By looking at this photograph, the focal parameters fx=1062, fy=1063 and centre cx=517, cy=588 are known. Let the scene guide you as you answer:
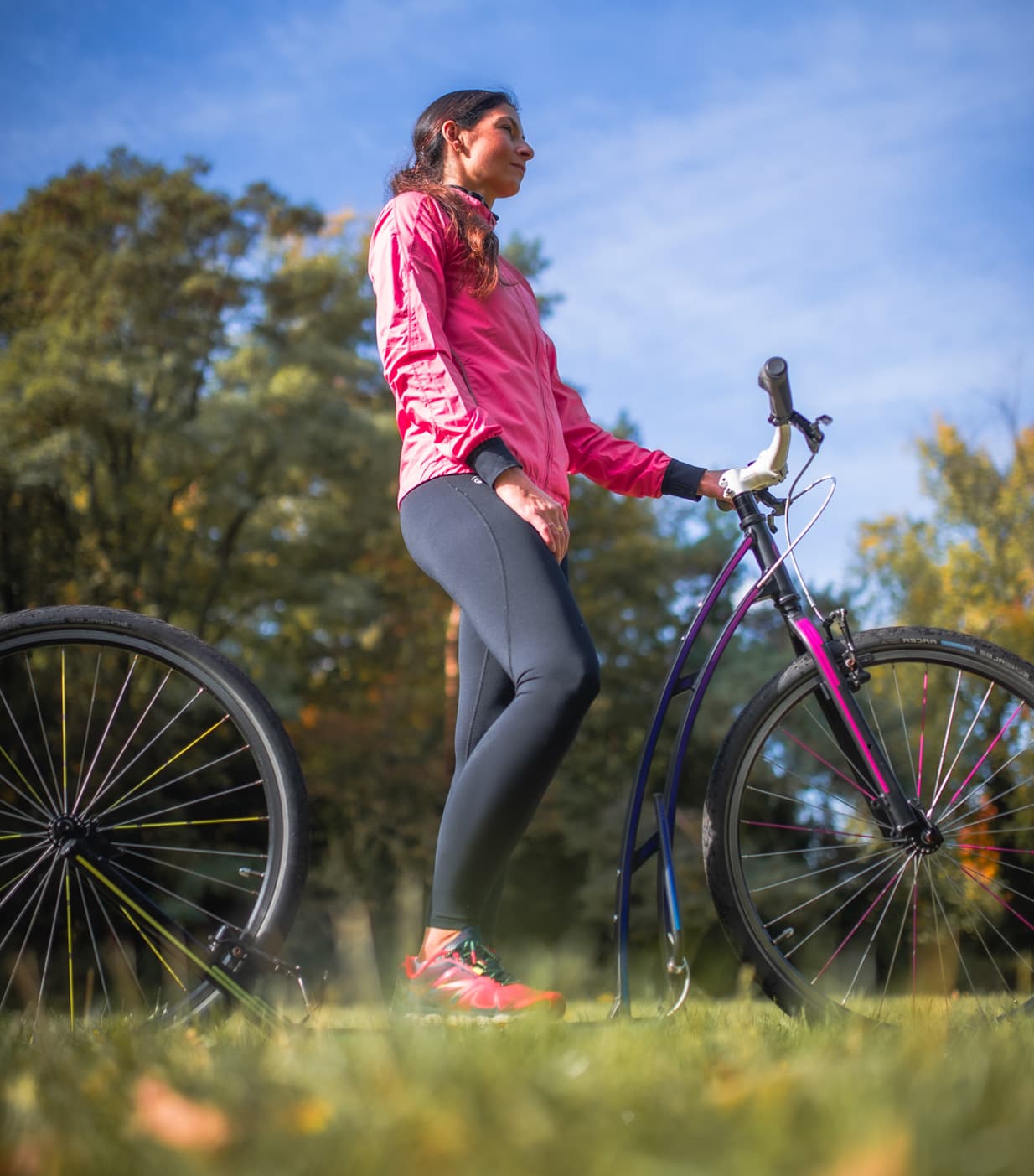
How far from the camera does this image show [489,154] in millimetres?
2525

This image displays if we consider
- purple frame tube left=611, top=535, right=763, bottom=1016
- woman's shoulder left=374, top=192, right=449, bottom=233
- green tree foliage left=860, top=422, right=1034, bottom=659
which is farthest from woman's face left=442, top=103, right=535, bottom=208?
green tree foliage left=860, top=422, right=1034, bottom=659

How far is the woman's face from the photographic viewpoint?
253 centimetres

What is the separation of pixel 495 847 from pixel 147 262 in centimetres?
1666

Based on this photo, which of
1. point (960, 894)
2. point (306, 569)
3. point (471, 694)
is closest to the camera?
point (471, 694)

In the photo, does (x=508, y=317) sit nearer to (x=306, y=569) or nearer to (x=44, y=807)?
(x=44, y=807)

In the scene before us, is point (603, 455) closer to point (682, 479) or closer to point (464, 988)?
point (682, 479)

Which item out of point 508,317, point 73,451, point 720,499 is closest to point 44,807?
point 508,317

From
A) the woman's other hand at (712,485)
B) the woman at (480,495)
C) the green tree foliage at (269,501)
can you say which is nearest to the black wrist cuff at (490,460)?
the woman at (480,495)

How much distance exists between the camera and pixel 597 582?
21.6m

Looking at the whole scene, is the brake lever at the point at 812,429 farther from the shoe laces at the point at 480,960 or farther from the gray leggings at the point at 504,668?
the shoe laces at the point at 480,960

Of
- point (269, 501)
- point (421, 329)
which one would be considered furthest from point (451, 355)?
point (269, 501)

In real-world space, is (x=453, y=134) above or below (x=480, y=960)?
above

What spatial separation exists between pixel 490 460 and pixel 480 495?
0.08 metres

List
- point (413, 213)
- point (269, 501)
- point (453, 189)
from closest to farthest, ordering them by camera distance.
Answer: point (413, 213) → point (453, 189) → point (269, 501)
